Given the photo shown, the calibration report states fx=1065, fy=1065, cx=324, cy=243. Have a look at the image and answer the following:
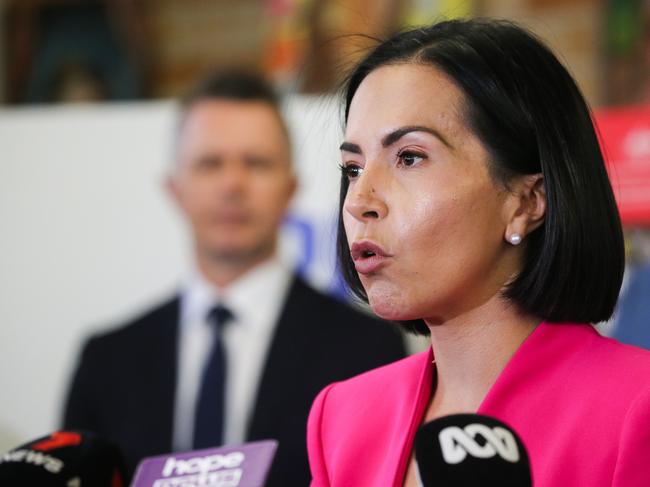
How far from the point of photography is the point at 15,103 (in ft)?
15.0

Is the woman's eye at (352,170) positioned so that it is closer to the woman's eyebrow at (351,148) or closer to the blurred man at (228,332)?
the woman's eyebrow at (351,148)

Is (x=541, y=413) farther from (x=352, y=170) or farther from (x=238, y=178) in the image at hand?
(x=238, y=178)

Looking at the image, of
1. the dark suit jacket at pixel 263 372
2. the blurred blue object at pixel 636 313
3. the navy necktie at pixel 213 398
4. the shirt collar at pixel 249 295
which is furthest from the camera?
the shirt collar at pixel 249 295

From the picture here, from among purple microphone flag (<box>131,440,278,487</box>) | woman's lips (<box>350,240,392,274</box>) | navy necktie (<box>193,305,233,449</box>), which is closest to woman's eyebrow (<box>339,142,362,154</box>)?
woman's lips (<box>350,240,392,274</box>)

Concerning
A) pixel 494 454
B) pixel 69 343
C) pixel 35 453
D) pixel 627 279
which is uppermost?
pixel 494 454

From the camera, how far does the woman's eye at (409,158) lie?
44.9 inches

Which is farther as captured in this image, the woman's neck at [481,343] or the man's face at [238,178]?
the man's face at [238,178]

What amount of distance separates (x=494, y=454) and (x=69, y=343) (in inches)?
101

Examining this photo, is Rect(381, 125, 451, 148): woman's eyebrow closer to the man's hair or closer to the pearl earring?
the pearl earring

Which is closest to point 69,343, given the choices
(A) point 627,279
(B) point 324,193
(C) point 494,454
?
(B) point 324,193

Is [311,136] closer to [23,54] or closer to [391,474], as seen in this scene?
[391,474]

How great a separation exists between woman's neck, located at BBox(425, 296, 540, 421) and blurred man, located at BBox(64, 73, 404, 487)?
3.06ft

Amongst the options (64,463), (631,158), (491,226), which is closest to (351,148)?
(491,226)

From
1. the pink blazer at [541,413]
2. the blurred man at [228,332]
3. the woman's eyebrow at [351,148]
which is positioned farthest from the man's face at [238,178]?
the woman's eyebrow at [351,148]
